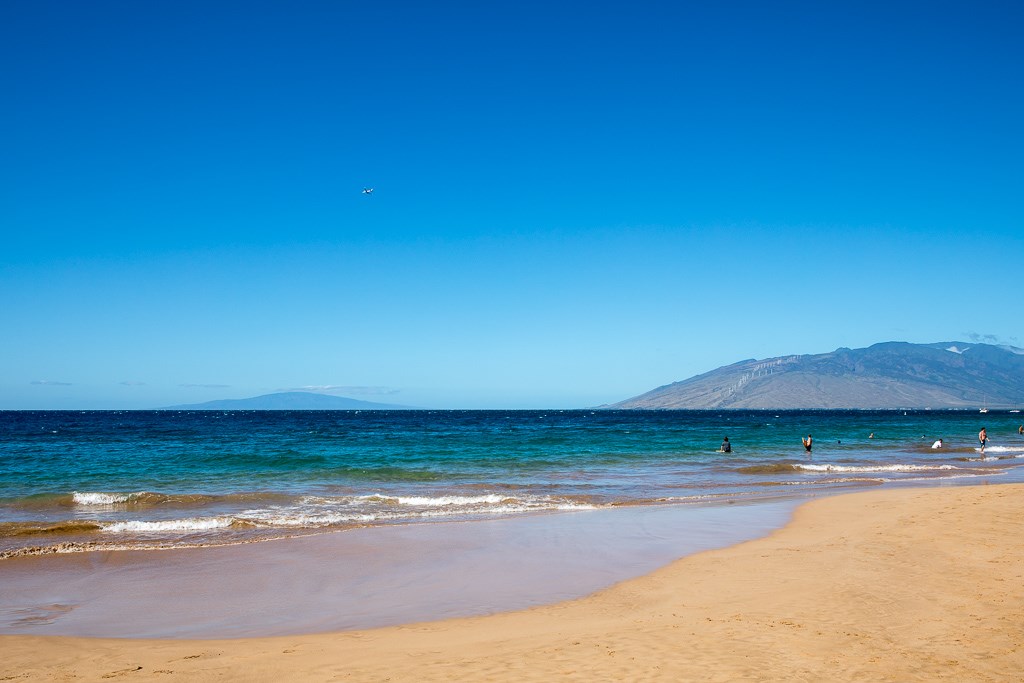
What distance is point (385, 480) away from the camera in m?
29.1

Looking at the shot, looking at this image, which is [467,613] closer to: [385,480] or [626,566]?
[626,566]

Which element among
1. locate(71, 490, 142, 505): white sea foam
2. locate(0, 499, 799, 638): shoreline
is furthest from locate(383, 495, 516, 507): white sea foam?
locate(71, 490, 142, 505): white sea foam

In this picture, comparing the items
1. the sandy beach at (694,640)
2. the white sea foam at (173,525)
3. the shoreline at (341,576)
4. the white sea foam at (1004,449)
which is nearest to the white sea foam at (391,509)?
the white sea foam at (173,525)

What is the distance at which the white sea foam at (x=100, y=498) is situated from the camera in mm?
22312

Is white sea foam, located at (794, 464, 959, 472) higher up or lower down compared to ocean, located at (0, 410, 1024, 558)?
lower down

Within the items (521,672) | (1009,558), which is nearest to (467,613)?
(521,672)

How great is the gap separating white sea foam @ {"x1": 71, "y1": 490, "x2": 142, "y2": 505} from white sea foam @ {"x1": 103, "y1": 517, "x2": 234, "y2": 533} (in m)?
4.74

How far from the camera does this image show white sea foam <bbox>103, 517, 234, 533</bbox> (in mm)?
17703

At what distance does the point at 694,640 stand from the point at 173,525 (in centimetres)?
1497

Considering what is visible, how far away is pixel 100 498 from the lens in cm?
2261

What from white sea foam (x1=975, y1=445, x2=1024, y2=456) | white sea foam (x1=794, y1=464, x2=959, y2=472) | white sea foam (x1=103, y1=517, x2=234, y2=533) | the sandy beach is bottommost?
white sea foam (x1=975, y1=445, x2=1024, y2=456)

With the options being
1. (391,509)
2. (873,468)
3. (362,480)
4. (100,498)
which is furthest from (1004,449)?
(100,498)

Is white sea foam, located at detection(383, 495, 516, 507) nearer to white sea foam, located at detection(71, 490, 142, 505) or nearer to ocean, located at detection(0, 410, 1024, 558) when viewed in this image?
ocean, located at detection(0, 410, 1024, 558)

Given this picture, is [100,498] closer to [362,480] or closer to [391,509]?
[362,480]
